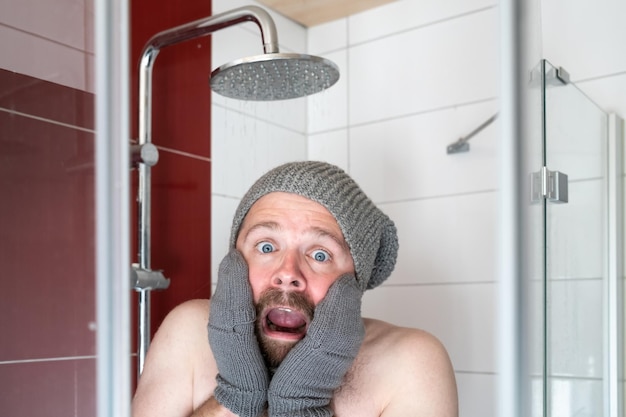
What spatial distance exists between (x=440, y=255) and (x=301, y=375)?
0.69 metres

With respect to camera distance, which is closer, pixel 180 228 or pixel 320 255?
pixel 320 255

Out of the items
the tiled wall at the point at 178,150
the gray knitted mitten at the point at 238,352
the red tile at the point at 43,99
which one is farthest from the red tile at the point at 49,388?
the tiled wall at the point at 178,150

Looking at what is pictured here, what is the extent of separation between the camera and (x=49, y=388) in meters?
0.69

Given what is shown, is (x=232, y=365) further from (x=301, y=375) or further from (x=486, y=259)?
(x=486, y=259)

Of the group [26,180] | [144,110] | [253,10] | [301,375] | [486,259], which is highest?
[253,10]

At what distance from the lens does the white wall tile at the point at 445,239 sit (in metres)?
1.62

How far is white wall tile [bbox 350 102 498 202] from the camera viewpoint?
1.63 m

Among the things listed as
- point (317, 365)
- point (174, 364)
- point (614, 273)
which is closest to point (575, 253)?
point (614, 273)

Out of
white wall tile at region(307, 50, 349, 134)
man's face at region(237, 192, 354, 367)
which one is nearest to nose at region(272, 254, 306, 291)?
man's face at region(237, 192, 354, 367)

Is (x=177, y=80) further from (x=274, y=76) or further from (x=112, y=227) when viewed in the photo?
(x=112, y=227)

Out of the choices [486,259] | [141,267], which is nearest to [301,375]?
[141,267]

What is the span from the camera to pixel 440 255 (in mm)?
1675

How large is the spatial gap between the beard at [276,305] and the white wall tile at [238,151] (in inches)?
19.4

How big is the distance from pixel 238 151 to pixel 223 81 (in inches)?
14.4
